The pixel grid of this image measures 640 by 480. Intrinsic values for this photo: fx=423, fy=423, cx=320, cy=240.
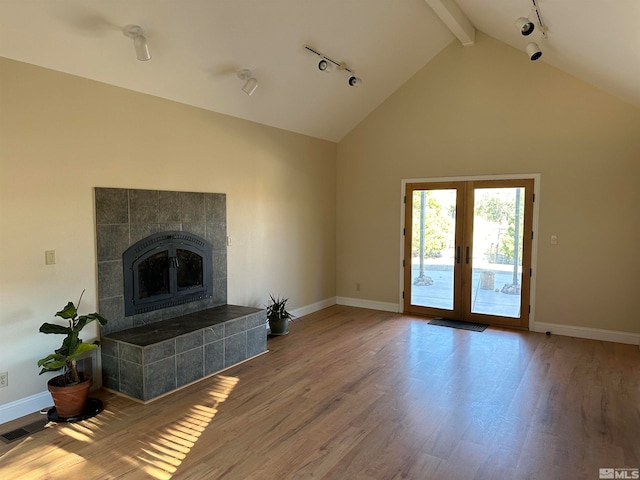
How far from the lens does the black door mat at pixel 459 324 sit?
5676mm

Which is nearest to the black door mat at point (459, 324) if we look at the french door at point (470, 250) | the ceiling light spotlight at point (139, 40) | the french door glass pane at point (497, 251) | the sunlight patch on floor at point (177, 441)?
the french door at point (470, 250)

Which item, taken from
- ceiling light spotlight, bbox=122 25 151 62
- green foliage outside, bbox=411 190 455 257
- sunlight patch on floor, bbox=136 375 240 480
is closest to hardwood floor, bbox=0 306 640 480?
sunlight patch on floor, bbox=136 375 240 480

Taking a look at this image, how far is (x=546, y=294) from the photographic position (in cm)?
547

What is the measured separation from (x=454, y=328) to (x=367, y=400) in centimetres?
259

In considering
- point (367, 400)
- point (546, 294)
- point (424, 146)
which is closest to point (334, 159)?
point (424, 146)

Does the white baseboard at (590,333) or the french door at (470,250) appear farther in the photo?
the french door at (470,250)

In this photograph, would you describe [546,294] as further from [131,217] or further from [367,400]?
[131,217]

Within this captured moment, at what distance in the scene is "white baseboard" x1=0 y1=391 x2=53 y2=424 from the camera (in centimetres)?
316

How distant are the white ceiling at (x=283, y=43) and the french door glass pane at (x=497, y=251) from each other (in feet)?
5.59

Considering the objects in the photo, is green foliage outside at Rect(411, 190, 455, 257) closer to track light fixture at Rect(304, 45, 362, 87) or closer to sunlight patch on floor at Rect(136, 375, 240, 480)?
track light fixture at Rect(304, 45, 362, 87)

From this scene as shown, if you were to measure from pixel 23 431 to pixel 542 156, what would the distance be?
6008 mm

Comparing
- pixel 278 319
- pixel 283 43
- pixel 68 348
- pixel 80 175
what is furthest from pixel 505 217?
pixel 68 348

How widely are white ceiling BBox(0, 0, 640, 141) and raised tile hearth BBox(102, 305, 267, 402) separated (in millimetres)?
2252

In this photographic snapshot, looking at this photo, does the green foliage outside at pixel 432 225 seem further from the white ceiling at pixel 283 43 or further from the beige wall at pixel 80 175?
the beige wall at pixel 80 175
